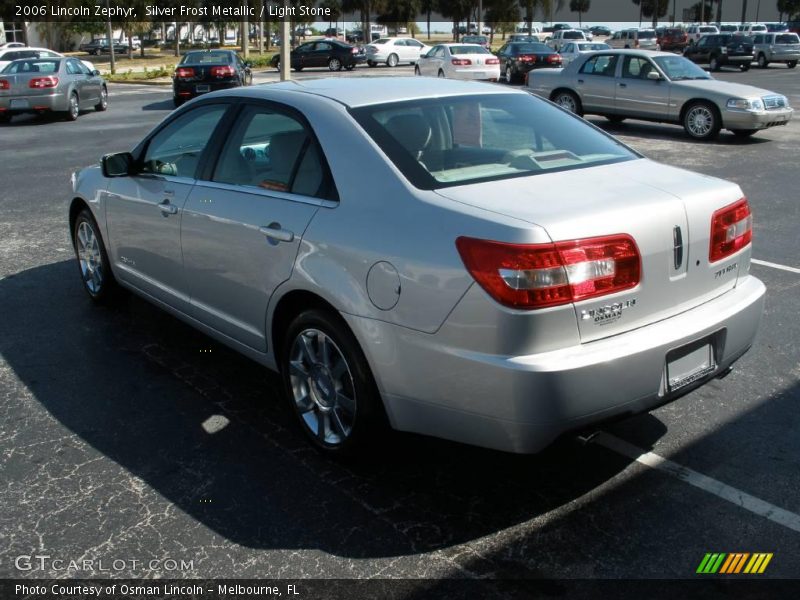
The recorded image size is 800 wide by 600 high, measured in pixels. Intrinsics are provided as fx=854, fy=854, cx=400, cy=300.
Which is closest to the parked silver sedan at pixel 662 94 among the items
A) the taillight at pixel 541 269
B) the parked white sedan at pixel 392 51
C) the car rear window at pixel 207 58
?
the car rear window at pixel 207 58

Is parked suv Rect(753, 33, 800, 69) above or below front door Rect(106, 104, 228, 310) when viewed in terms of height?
above

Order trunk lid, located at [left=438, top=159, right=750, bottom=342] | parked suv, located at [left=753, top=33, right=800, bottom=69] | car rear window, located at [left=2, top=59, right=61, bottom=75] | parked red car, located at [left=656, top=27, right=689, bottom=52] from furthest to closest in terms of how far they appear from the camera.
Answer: parked red car, located at [left=656, top=27, right=689, bottom=52] → parked suv, located at [left=753, top=33, right=800, bottom=69] → car rear window, located at [left=2, top=59, right=61, bottom=75] → trunk lid, located at [left=438, top=159, right=750, bottom=342]

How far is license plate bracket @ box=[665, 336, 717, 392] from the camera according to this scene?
3.32 meters

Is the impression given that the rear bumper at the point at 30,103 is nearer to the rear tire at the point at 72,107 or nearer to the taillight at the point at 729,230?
the rear tire at the point at 72,107

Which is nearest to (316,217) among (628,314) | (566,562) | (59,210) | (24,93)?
(628,314)

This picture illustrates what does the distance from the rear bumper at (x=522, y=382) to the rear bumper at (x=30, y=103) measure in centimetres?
1741

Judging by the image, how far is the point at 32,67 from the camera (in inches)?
758

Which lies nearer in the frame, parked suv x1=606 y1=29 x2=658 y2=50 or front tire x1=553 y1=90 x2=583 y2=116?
front tire x1=553 y1=90 x2=583 y2=116

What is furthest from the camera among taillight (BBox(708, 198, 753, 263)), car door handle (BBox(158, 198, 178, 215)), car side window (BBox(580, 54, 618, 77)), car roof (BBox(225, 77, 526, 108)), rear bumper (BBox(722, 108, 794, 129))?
car side window (BBox(580, 54, 618, 77))

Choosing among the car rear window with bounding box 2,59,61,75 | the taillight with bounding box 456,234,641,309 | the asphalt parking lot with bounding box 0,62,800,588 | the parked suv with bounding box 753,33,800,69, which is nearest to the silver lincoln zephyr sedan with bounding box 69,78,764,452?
the taillight with bounding box 456,234,641,309

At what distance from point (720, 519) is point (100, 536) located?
2.42m

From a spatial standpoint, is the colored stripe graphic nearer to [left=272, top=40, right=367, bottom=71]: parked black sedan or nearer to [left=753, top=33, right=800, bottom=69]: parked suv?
[left=272, top=40, right=367, bottom=71]: parked black sedan

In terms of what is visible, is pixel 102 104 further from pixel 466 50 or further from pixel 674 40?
pixel 674 40

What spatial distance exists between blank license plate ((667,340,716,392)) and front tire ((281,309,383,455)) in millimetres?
1180
